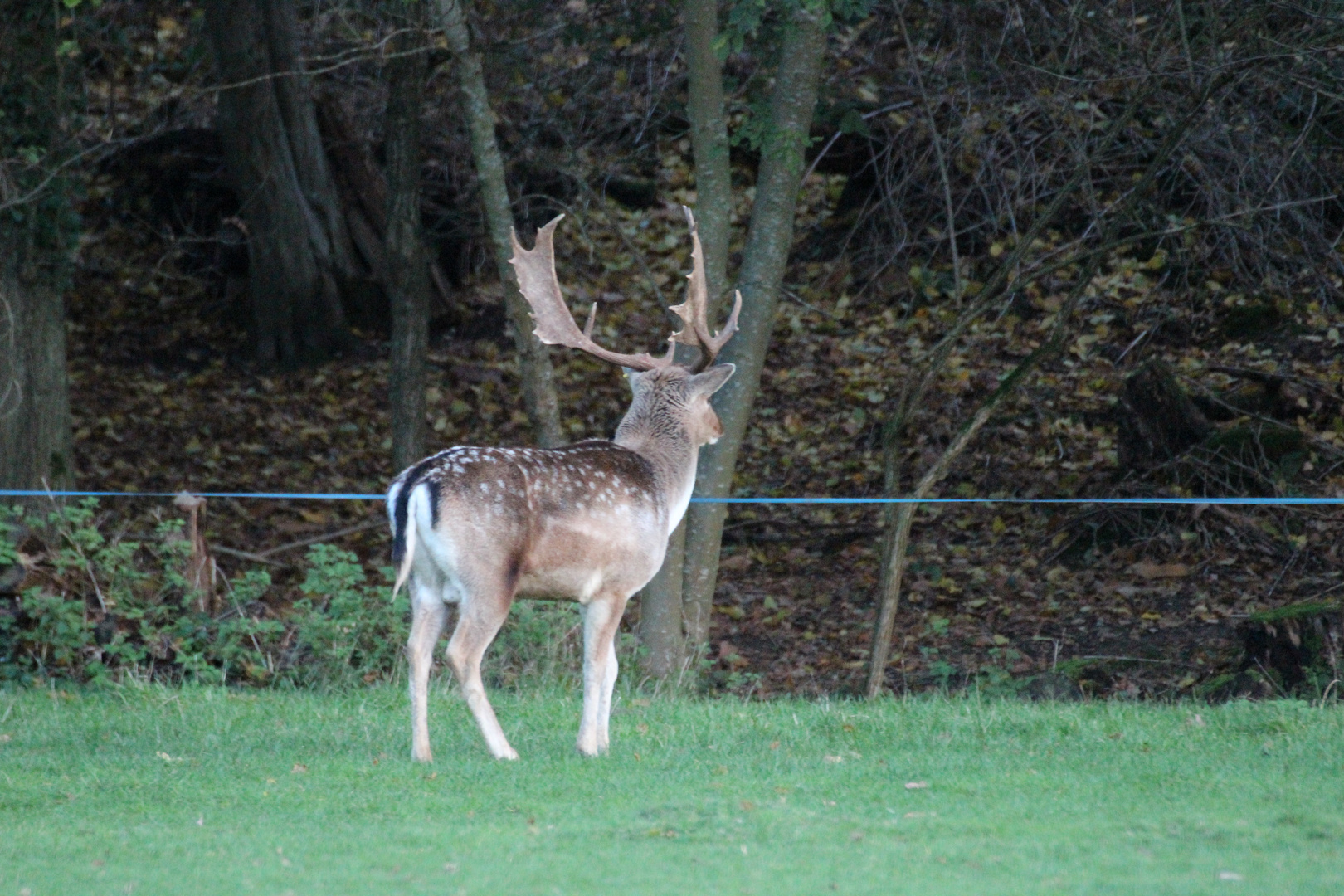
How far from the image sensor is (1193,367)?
1530 cm

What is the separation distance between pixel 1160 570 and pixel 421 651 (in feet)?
26.2

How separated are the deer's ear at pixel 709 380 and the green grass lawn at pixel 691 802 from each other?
5.78 ft

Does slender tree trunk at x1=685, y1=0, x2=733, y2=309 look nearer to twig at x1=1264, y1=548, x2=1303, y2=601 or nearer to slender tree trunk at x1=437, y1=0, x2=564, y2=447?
slender tree trunk at x1=437, y1=0, x2=564, y2=447

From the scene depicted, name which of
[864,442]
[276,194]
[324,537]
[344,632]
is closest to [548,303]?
[344,632]

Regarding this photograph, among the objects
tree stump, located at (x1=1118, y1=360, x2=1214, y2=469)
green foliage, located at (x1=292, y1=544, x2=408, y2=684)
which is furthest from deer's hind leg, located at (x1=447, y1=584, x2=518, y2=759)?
tree stump, located at (x1=1118, y1=360, x2=1214, y2=469)

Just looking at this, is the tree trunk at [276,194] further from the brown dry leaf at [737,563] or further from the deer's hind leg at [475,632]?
the deer's hind leg at [475,632]

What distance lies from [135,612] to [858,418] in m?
8.42

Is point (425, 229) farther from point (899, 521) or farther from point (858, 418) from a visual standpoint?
point (899, 521)

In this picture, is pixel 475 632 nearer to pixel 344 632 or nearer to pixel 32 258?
pixel 344 632

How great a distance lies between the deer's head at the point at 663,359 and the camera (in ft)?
28.3

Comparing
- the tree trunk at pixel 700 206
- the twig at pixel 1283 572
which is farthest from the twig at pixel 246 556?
the twig at pixel 1283 572

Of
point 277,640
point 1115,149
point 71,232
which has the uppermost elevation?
point 1115,149

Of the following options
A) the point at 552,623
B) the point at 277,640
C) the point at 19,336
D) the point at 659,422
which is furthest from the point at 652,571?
the point at 19,336

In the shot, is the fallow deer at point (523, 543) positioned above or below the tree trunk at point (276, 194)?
below
